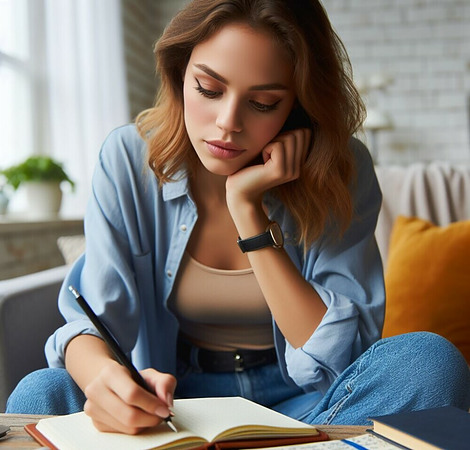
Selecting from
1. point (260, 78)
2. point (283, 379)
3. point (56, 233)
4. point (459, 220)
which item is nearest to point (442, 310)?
point (459, 220)

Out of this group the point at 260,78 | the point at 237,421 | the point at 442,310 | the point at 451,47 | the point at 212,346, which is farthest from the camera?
the point at 451,47

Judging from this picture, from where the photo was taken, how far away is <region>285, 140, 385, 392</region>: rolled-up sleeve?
125 centimetres

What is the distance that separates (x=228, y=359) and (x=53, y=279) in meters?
0.49

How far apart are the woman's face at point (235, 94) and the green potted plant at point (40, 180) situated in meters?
1.66

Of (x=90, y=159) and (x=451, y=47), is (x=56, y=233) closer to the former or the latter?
(x=90, y=159)

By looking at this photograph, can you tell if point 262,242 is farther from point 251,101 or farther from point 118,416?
point 118,416

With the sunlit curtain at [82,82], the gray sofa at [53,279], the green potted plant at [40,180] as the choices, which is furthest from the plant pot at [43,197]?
the gray sofa at [53,279]

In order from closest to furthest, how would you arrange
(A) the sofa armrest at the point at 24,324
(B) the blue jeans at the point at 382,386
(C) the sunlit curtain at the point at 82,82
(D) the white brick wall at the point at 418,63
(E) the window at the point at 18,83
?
(B) the blue jeans at the point at 382,386 → (A) the sofa armrest at the point at 24,324 → (E) the window at the point at 18,83 → (C) the sunlit curtain at the point at 82,82 → (D) the white brick wall at the point at 418,63

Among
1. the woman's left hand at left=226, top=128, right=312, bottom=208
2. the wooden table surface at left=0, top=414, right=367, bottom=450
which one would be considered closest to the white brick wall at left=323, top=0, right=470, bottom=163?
the woman's left hand at left=226, top=128, right=312, bottom=208

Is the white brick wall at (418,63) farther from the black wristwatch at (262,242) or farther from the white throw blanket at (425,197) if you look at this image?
the black wristwatch at (262,242)

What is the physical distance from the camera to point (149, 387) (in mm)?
828

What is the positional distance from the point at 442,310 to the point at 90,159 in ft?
7.37

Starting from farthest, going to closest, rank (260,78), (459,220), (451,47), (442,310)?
(451,47), (459,220), (442,310), (260,78)

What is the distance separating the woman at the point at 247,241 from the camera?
1.11m
